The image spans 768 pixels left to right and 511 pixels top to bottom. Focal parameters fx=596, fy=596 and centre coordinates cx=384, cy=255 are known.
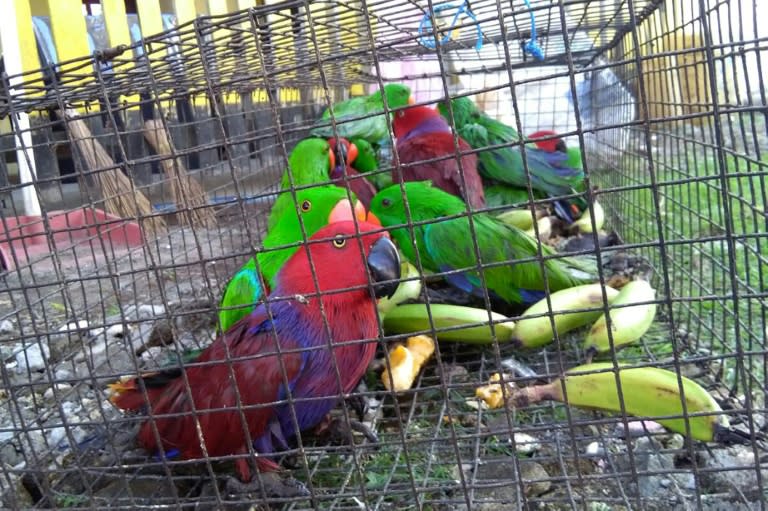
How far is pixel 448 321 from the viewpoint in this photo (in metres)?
2.56

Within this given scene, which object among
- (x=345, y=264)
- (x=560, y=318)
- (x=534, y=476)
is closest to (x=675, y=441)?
(x=534, y=476)

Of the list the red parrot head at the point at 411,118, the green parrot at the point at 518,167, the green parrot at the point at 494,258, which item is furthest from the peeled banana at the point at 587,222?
the red parrot head at the point at 411,118

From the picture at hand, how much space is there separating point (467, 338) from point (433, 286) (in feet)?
2.30

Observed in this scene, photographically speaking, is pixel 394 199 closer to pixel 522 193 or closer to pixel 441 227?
pixel 441 227

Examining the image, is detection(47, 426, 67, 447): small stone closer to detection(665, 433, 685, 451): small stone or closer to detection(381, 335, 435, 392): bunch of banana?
detection(381, 335, 435, 392): bunch of banana

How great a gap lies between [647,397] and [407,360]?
94 cm

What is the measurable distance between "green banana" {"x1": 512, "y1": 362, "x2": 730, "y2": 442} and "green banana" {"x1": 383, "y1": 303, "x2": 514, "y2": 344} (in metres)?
0.62

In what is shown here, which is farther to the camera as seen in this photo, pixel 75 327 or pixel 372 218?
pixel 372 218

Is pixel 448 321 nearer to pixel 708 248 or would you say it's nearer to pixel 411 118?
pixel 708 248

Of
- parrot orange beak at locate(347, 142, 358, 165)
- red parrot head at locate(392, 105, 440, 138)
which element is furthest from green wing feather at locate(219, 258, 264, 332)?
red parrot head at locate(392, 105, 440, 138)

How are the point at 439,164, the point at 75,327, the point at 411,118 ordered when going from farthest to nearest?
the point at 411,118
the point at 439,164
the point at 75,327

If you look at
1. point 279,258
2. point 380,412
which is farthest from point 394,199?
point 380,412

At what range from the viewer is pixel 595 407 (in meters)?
1.81

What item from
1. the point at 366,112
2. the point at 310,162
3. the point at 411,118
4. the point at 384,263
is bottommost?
the point at 384,263
